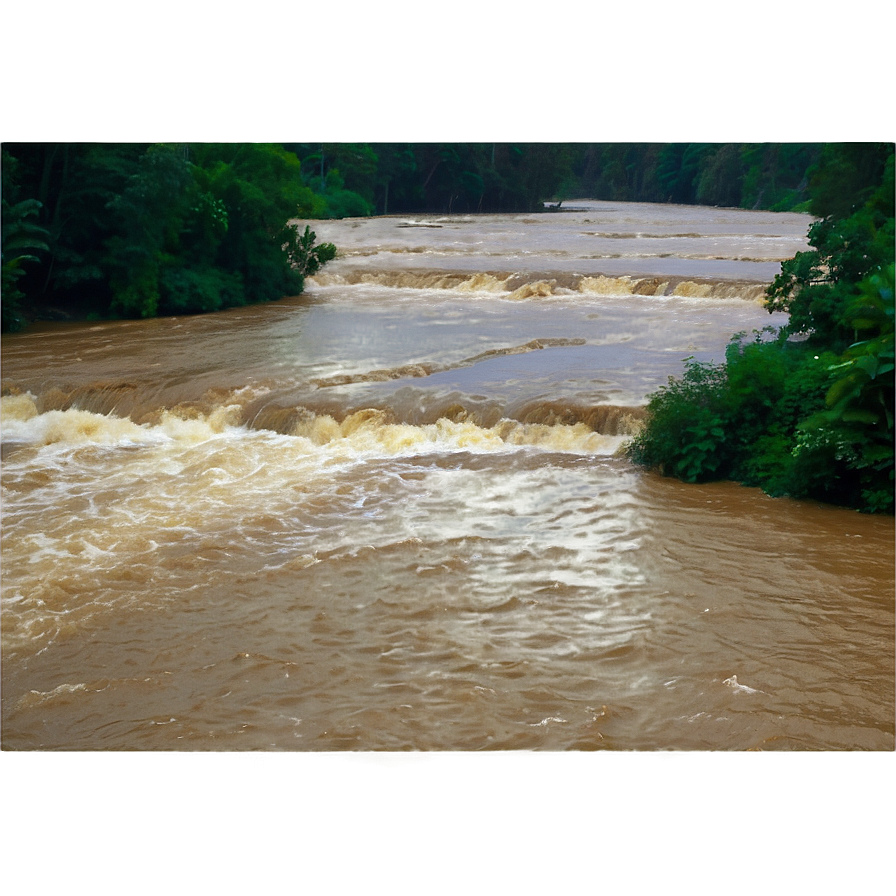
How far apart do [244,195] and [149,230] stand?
0.71 metres

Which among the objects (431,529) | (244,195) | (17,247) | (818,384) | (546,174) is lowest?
(431,529)

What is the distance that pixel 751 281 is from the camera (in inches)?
204

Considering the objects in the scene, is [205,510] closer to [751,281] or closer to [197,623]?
[197,623]

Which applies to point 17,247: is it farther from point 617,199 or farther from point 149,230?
point 617,199

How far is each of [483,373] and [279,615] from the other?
2.25m

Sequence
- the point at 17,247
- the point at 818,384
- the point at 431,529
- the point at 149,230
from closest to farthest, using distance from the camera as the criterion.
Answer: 1. the point at 431,529
2. the point at 17,247
3. the point at 818,384
4. the point at 149,230

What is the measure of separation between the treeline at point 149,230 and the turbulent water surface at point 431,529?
0.20 meters

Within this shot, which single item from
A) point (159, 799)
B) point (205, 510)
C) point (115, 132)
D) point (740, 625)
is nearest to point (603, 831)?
point (740, 625)

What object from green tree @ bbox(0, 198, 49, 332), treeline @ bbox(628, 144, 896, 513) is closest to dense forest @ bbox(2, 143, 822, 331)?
green tree @ bbox(0, 198, 49, 332)

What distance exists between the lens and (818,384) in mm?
5109

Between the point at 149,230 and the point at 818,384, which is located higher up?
the point at 149,230

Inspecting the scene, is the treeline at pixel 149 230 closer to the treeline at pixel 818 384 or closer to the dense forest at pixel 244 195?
the dense forest at pixel 244 195

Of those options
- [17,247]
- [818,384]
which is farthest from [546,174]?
[17,247]

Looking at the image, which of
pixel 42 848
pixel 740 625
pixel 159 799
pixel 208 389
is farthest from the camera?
pixel 208 389
